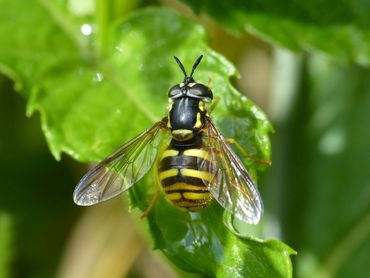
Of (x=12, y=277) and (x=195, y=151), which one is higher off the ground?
(x=195, y=151)

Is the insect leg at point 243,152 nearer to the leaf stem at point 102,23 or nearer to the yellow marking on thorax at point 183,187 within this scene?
the yellow marking on thorax at point 183,187

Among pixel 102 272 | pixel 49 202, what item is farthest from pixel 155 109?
pixel 49 202

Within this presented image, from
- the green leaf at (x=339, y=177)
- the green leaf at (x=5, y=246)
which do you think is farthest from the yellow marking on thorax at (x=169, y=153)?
the green leaf at (x=339, y=177)

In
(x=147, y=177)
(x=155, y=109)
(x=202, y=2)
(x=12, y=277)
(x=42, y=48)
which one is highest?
(x=202, y=2)

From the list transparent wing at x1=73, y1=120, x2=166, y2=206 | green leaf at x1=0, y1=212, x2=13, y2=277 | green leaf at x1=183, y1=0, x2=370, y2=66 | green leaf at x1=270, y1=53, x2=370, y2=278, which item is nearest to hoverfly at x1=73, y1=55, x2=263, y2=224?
transparent wing at x1=73, y1=120, x2=166, y2=206

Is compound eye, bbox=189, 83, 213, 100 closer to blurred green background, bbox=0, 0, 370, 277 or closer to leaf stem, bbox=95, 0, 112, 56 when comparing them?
blurred green background, bbox=0, 0, 370, 277

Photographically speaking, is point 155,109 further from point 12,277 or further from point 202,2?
point 12,277
